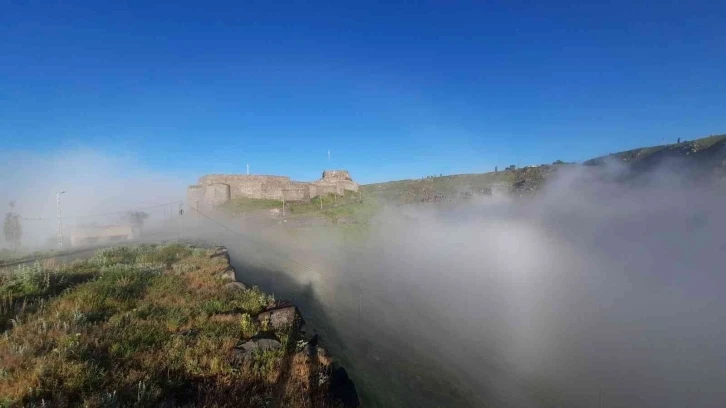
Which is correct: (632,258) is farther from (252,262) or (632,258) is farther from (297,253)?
(252,262)

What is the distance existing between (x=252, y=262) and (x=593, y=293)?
25922mm

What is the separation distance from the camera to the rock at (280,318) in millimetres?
7738

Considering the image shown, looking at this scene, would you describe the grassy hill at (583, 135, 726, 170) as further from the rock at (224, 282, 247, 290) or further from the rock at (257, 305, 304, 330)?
the rock at (224, 282, 247, 290)

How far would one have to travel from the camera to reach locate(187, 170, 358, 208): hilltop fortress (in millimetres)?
37703

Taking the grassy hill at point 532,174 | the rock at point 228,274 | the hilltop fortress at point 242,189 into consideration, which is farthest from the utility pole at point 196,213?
the grassy hill at point 532,174

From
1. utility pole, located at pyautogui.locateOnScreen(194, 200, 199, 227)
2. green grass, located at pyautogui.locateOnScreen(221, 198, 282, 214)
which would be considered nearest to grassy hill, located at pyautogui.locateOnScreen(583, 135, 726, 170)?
green grass, located at pyautogui.locateOnScreen(221, 198, 282, 214)

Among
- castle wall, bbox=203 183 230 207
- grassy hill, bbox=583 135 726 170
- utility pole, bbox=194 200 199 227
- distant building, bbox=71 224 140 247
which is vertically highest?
grassy hill, bbox=583 135 726 170

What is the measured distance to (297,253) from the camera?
1001 inches

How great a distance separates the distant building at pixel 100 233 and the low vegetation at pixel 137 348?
29.1 m

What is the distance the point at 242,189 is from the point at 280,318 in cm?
3470

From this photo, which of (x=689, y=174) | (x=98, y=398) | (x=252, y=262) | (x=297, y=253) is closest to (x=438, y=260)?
(x=297, y=253)

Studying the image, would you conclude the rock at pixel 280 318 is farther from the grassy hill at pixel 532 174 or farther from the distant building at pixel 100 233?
the grassy hill at pixel 532 174

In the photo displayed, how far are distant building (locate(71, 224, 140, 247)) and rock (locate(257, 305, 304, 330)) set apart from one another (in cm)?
3333

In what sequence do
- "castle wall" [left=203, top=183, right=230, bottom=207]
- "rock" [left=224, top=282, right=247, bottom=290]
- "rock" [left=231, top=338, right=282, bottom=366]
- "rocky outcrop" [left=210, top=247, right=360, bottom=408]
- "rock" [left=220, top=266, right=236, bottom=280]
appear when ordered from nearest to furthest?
"rocky outcrop" [left=210, top=247, right=360, bottom=408] < "rock" [left=231, top=338, right=282, bottom=366] < "rock" [left=224, top=282, right=247, bottom=290] < "rock" [left=220, top=266, right=236, bottom=280] < "castle wall" [left=203, top=183, right=230, bottom=207]
